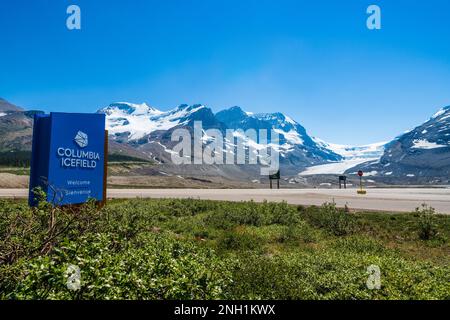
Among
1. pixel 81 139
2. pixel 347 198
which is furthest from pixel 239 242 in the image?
pixel 347 198

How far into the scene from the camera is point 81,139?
43.2 ft

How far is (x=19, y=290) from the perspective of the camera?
4953mm

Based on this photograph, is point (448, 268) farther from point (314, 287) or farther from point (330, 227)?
point (330, 227)

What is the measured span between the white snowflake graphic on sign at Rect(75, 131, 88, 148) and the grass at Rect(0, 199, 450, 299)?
130 inches

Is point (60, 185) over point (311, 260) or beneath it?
over

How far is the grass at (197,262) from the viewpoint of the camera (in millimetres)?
5324

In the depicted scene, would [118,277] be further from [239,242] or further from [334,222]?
[334,222]

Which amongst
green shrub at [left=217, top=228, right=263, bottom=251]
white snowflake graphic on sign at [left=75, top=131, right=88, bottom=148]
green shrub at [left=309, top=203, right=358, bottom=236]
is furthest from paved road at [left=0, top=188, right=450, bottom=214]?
white snowflake graphic on sign at [left=75, top=131, right=88, bottom=148]

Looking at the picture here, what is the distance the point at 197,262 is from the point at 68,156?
801 centimetres

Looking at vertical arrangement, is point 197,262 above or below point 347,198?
below

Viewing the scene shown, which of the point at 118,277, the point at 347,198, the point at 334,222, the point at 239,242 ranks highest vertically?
the point at 347,198

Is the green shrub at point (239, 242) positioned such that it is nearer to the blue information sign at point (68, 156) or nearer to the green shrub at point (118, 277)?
the green shrub at point (118, 277)

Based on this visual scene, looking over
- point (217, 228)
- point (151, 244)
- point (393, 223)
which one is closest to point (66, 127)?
point (151, 244)
